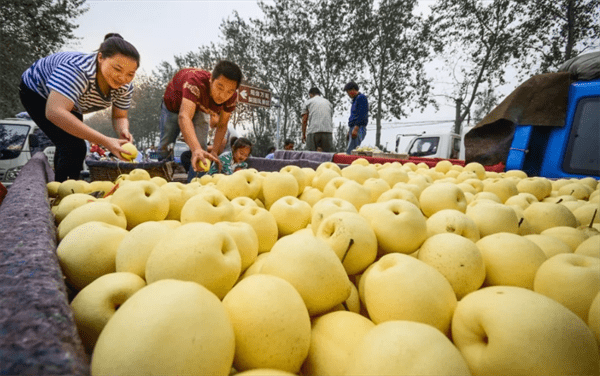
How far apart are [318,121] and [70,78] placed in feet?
25.0

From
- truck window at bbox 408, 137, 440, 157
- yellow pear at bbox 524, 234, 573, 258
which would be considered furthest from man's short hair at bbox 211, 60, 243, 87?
truck window at bbox 408, 137, 440, 157

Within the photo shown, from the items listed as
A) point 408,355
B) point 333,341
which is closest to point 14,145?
point 333,341

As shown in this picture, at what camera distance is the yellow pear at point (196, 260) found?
879mm

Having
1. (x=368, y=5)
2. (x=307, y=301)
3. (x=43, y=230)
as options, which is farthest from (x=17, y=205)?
(x=368, y=5)

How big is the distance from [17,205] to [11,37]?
709 inches

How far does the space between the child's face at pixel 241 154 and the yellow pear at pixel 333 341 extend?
5.52 m

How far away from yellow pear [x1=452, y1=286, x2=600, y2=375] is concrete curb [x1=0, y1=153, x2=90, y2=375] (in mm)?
894

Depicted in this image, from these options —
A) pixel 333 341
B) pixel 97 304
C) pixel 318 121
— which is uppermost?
pixel 318 121

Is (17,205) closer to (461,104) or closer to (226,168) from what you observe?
(226,168)

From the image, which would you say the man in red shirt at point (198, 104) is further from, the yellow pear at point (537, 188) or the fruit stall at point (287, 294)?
the yellow pear at point (537, 188)

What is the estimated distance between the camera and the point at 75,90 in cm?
266

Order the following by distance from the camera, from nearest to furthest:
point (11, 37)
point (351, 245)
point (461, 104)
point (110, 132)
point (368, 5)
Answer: point (351, 245), point (11, 37), point (461, 104), point (368, 5), point (110, 132)

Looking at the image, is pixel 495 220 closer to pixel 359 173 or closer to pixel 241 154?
pixel 359 173

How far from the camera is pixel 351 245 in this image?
117cm
